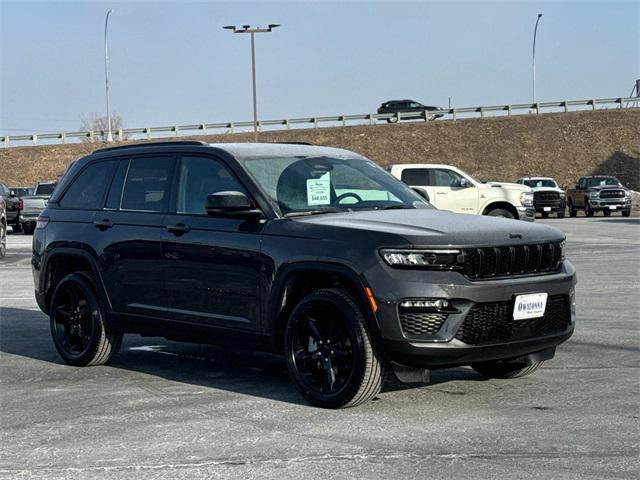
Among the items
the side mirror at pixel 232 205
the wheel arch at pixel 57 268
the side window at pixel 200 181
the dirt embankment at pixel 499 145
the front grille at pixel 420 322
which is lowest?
the front grille at pixel 420 322

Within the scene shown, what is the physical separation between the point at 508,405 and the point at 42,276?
14.7 ft

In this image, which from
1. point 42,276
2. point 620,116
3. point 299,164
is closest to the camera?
point 299,164

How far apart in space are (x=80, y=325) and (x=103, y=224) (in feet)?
2.98

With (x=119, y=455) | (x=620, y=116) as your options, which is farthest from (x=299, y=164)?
(x=620, y=116)

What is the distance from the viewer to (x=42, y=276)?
9.35 meters

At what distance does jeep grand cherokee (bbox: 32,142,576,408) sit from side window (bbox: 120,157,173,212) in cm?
1

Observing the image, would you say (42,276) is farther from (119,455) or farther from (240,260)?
(119,455)

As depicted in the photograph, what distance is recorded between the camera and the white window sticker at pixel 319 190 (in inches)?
299

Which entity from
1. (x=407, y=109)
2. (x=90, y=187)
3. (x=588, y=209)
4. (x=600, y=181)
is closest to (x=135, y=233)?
(x=90, y=187)

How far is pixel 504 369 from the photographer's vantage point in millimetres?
7766

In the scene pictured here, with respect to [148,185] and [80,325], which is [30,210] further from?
[148,185]

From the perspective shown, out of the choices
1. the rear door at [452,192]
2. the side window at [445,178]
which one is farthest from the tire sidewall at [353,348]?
the side window at [445,178]

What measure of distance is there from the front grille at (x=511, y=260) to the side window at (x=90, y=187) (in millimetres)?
3646

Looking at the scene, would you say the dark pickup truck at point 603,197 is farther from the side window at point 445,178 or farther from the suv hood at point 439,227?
the suv hood at point 439,227
